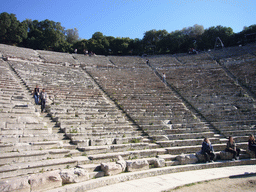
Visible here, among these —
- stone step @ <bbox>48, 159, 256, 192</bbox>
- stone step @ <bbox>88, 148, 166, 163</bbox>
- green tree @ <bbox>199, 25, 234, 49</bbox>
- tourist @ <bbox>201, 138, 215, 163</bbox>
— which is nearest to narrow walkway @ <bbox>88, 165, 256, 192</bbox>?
stone step @ <bbox>48, 159, 256, 192</bbox>

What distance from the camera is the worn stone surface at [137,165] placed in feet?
18.7

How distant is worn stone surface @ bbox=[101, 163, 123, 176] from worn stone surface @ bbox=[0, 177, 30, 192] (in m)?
1.94

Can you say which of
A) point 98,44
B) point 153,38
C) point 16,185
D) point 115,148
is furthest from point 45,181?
point 153,38

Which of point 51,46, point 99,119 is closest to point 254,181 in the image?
point 99,119

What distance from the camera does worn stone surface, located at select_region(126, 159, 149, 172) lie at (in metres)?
5.71

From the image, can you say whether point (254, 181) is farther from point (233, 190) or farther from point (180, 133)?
point (180, 133)

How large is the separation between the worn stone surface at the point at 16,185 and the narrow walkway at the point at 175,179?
1492 millimetres

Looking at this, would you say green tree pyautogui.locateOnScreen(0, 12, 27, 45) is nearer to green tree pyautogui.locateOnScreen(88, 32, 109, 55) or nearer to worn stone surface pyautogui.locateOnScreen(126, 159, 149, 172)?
green tree pyautogui.locateOnScreen(88, 32, 109, 55)

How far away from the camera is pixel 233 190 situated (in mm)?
4754

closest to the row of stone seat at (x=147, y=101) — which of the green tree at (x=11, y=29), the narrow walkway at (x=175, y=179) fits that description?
the narrow walkway at (x=175, y=179)

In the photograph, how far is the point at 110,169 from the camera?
5.29 metres

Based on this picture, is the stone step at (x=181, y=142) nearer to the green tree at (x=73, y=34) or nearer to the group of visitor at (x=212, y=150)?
the group of visitor at (x=212, y=150)

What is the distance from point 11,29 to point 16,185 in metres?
34.7

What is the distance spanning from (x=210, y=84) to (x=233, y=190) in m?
11.9
